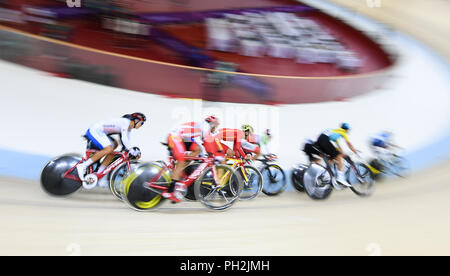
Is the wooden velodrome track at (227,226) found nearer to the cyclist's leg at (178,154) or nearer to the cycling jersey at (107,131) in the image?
the cyclist's leg at (178,154)

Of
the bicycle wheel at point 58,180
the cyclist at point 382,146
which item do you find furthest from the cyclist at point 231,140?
the cyclist at point 382,146

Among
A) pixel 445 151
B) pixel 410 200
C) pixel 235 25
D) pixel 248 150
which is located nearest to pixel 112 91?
pixel 248 150

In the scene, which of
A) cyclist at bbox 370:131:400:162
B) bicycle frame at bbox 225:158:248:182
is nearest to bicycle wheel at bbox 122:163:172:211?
bicycle frame at bbox 225:158:248:182

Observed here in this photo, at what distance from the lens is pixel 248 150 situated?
3.42 meters

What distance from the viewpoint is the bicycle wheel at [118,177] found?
9.86 feet

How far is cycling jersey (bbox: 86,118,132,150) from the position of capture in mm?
3010

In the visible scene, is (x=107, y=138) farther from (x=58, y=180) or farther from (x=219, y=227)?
(x=219, y=227)

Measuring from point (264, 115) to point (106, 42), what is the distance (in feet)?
6.87

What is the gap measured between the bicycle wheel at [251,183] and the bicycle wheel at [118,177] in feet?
3.15

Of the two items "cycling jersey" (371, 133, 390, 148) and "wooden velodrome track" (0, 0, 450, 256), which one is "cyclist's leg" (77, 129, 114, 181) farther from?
"cycling jersey" (371, 133, 390, 148)

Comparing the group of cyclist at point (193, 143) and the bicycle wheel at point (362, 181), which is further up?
the group of cyclist at point (193, 143)

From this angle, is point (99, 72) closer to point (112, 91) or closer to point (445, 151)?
point (112, 91)

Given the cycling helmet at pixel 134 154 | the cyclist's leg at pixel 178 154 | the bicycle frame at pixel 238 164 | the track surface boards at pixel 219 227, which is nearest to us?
the track surface boards at pixel 219 227

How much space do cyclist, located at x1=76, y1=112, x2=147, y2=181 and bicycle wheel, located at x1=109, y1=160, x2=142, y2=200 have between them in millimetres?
94
